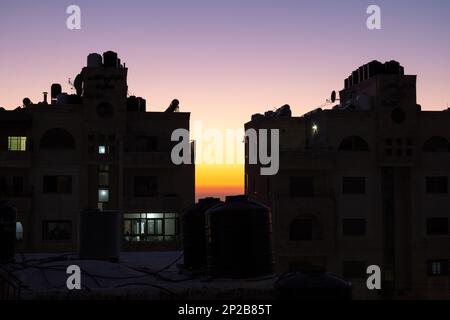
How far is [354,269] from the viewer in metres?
62.2

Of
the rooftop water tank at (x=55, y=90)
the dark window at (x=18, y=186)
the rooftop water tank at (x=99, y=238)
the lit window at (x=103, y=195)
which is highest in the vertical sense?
the rooftop water tank at (x=55, y=90)

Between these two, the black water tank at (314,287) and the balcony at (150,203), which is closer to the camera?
the black water tank at (314,287)

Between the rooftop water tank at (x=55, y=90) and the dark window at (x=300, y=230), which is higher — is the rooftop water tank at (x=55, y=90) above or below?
above

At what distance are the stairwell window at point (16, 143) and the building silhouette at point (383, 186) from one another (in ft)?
75.8

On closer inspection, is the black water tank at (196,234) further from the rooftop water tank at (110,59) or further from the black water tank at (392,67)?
the black water tank at (392,67)

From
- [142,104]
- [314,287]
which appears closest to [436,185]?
[142,104]

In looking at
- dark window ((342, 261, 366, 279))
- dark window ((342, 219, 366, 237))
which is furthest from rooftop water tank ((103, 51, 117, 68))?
dark window ((342, 261, 366, 279))

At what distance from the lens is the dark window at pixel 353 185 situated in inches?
2485

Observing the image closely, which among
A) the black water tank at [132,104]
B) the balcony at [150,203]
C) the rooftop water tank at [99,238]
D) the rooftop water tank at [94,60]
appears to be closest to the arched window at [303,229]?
the balcony at [150,203]

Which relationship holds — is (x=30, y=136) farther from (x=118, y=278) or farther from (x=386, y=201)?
(x=118, y=278)

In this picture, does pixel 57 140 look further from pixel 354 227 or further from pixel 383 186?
pixel 383 186

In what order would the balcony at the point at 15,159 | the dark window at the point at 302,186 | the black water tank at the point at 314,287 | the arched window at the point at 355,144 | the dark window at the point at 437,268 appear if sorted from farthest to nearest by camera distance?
the arched window at the point at 355,144 → the dark window at the point at 437,268 → the dark window at the point at 302,186 → the balcony at the point at 15,159 → the black water tank at the point at 314,287

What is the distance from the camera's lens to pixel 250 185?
7319 centimetres

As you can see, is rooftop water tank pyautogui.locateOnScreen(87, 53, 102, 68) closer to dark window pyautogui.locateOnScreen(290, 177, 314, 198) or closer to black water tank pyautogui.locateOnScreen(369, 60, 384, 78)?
dark window pyautogui.locateOnScreen(290, 177, 314, 198)
